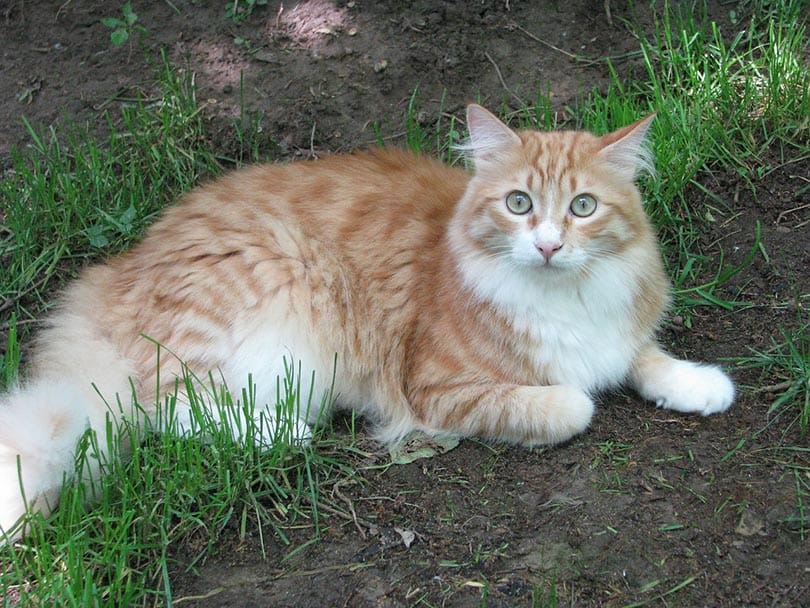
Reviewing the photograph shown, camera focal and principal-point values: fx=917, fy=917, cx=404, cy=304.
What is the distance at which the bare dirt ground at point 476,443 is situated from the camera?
2818 mm

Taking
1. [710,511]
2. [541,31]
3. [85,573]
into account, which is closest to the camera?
[85,573]

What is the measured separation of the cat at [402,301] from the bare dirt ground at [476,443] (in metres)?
→ 0.25

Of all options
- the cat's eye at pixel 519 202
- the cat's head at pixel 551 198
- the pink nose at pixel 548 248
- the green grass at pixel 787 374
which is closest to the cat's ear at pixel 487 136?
the cat's head at pixel 551 198

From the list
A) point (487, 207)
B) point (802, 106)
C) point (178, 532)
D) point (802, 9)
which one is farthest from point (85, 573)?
point (802, 9)

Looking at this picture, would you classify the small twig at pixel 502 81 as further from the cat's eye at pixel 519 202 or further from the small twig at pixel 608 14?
the cat's eye at pixel 519 202

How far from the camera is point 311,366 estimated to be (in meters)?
3.66

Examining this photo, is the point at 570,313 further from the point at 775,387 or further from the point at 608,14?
the point at 608,14

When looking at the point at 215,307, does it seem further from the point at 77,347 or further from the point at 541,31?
the point at 541,31

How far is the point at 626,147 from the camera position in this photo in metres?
3.34

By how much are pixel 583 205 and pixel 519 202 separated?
226 millimetres

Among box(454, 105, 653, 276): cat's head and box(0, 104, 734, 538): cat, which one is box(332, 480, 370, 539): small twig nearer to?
box(0, 104, 734, 538): cat

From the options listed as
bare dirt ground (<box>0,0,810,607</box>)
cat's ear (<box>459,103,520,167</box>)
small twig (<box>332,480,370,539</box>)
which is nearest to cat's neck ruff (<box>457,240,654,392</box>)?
bare dirt ground (<box>0,0,810,607</box>)

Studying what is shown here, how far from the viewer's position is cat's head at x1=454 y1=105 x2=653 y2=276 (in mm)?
3182

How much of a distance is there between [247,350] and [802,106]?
115 inches
